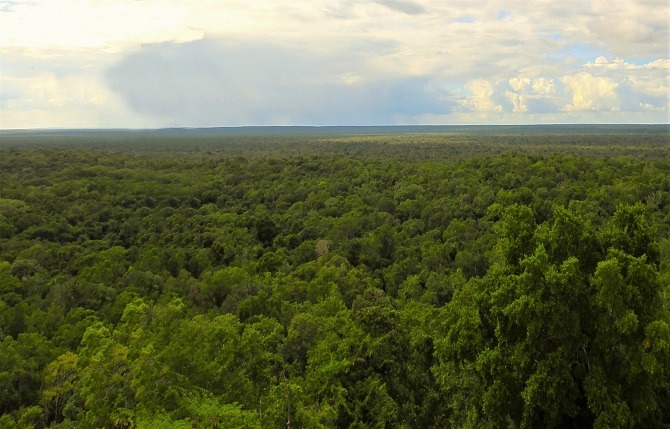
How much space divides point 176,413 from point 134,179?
72.5m

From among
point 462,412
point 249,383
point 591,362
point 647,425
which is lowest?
point 462,412

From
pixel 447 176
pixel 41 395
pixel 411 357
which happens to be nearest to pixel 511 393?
pixel 411 357

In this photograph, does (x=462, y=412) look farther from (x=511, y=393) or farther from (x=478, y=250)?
(x=478, y=250)

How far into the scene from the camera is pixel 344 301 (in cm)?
3806

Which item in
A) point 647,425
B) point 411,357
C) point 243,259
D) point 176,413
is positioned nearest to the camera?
point 647,425

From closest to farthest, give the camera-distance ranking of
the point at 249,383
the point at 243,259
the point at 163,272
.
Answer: the point at 249,383 < the point at 163,272 < the point at 243,259

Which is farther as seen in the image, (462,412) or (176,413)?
(462,412)

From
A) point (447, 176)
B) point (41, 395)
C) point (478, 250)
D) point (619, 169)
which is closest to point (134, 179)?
point (447, 176)

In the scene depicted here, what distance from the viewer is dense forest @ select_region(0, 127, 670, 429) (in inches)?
517

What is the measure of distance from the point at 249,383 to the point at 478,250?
32.9 m

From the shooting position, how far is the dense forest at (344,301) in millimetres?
13133

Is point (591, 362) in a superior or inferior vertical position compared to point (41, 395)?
superior

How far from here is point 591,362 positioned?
13258mm

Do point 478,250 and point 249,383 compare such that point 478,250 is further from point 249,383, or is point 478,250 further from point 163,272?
point 249,383
